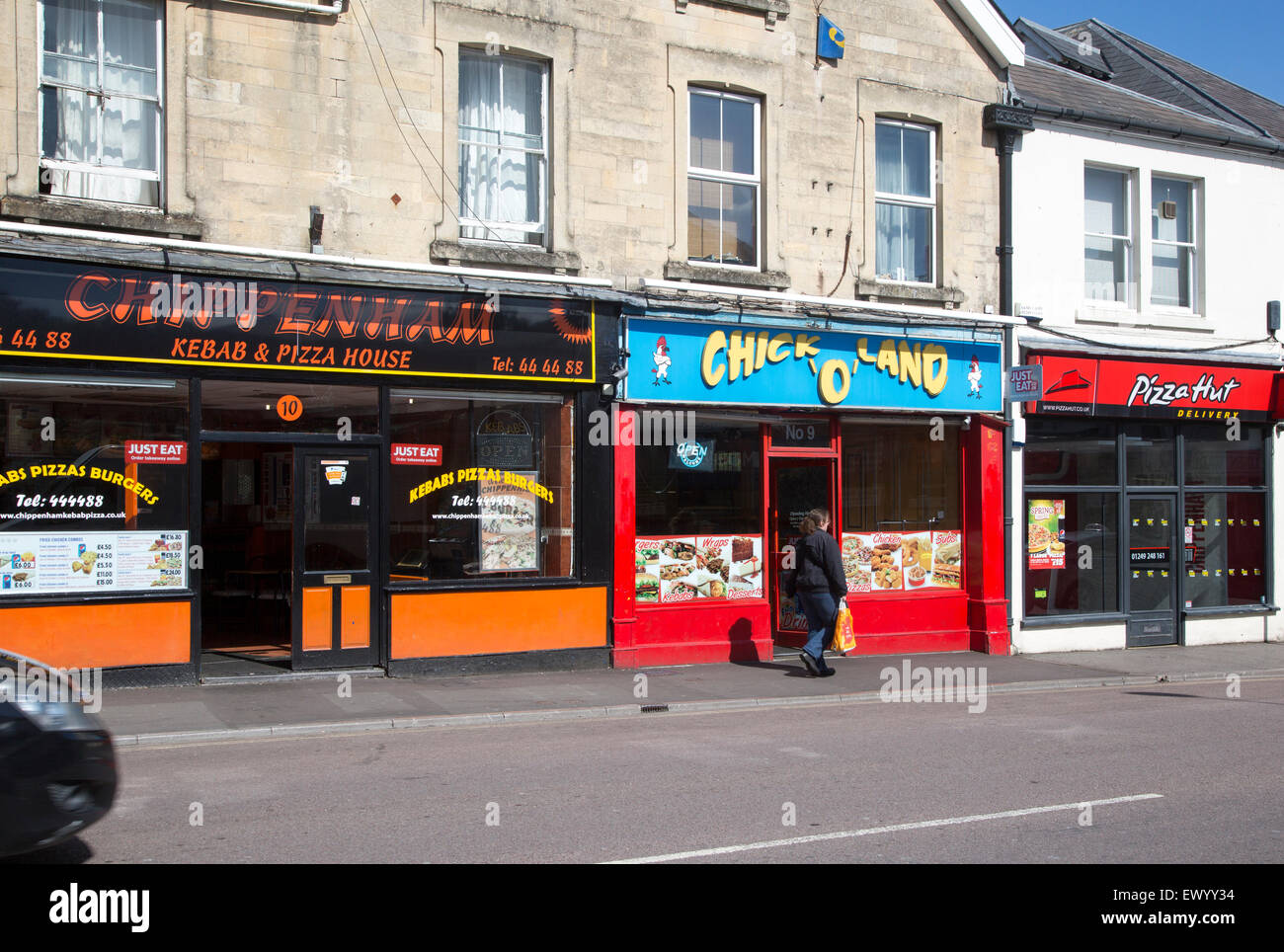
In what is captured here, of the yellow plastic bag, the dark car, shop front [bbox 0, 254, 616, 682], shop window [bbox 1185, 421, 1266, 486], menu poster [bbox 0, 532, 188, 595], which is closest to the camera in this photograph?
the dark car

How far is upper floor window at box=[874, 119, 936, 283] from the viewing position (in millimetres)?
16422

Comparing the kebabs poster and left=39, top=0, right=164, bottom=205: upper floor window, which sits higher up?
left=39, top=0, right=164, bottom=205: upper floor window

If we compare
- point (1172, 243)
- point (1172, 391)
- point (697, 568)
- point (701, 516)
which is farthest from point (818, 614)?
point (1172, 243)

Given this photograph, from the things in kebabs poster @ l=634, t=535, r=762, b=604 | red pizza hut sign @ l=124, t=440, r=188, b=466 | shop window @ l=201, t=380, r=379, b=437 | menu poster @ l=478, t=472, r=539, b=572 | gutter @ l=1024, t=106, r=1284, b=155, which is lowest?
kebabs poster @ l=634, t=535, r=762, b=604

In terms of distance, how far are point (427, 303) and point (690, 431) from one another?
3.70 meters

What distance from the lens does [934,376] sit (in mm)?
16312

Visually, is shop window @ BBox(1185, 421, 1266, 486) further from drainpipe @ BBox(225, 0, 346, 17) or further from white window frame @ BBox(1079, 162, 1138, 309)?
drainpipe @ BBox(225, 0, 346, 17)

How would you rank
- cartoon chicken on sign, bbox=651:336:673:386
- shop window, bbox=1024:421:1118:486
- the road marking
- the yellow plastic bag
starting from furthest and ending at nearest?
1. shop window, bbox=1024:421:1118:486
2. cartoon chicken on sign, bbox=651:336:673:386
3. the yellow plastic bag
4. the road marking

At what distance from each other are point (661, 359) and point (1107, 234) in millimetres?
7847


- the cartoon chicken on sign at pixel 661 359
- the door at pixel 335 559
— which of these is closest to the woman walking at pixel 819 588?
the cartoon chicken on sign at pixel 661 359

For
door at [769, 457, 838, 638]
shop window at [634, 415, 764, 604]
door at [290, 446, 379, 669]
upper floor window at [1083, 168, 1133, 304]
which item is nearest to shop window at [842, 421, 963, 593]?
door at [769, 457, 838, 638]

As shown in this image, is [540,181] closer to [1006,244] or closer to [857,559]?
[857,559]

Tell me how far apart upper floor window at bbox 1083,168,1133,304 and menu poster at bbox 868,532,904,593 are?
4.94m
